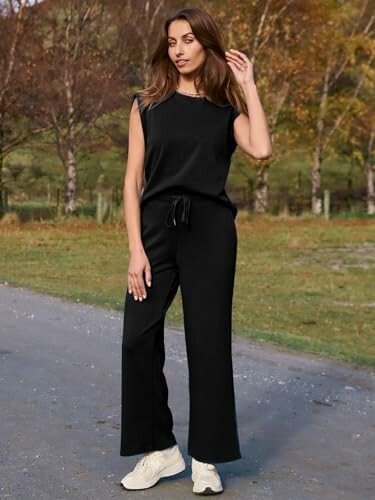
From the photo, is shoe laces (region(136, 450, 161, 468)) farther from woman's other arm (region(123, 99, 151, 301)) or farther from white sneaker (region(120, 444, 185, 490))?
woman's other arm (region(123, 99, 151, 301))

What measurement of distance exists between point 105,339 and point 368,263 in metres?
11.6

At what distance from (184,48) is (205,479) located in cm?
173

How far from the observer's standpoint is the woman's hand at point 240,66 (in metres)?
4.32

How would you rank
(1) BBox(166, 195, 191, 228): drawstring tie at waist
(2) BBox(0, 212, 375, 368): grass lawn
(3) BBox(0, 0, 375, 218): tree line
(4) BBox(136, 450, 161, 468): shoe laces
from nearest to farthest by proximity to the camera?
1. (1) BBox(166, 195, 191, 228): drawstring tie at waist
2. (4) BBox(136, 450, 161, 468): shoe laces
3. (2) BBox(0, 212, 375, 368): grass lawn
4. (3) BBox(0, 0, 375, 218): tree line

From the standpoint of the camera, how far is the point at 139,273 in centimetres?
429

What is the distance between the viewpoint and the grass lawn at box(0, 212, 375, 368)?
11.3m

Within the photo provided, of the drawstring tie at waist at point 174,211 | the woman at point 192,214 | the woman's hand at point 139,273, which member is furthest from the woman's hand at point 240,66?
the woman's hand at point 139,273

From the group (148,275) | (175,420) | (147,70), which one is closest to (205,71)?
(148,275)

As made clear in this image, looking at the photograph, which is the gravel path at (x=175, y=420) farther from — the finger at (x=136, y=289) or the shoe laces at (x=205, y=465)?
the finger at (x=136, y=289)

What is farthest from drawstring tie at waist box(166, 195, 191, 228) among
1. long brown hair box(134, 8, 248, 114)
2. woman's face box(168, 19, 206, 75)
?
woman's face box(168, 19, 206, 75)

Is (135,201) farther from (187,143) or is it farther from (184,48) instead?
(184,48)

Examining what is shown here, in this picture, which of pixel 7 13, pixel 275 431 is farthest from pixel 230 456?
pixel 7 13

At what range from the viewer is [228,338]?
4.44 meters

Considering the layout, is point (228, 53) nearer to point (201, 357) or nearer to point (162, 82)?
point (162, 82)
